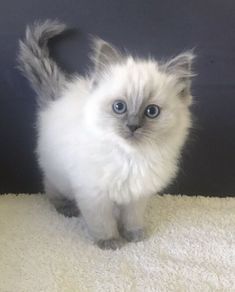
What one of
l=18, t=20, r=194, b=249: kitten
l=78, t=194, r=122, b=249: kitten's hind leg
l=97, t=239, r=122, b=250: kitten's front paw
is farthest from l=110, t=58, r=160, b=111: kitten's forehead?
l=97, t=239, r=122, b=250: kitten's front paw

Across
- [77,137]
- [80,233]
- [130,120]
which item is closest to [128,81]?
[130,120]

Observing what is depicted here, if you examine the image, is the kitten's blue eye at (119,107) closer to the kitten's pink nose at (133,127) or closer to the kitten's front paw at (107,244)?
the kitten's pink nose at (133,127)

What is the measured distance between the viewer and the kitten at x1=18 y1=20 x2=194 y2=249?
4.18 ft

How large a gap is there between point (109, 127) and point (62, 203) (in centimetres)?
42

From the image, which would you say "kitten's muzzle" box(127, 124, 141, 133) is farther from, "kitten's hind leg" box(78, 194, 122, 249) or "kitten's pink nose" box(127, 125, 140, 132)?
"kitten's hind leg" box(78, 194, 122, 249)

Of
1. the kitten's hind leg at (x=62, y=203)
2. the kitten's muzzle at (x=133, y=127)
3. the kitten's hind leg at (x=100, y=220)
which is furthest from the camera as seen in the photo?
the kitten's hind leg at (x=62, y=203)

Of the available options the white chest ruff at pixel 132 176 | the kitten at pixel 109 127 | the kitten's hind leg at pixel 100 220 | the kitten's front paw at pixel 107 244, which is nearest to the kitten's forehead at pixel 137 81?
the kitten at pixel 109 127

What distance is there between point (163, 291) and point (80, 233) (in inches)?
13.0

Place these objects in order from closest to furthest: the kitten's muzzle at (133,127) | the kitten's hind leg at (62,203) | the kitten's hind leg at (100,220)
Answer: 1. the kitten's muzzle at (133,127)
2. the kitten's hind leg at (100,220)
3. the kitten's hind leg at (62,203)

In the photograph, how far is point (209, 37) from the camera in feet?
4.91

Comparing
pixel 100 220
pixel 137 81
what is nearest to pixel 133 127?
pixel 137 81

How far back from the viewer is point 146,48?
4.94ft

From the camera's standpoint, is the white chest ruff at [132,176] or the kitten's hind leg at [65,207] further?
the kitten's hind leg at [65,207]

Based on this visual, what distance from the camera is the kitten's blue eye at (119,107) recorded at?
127 cm
